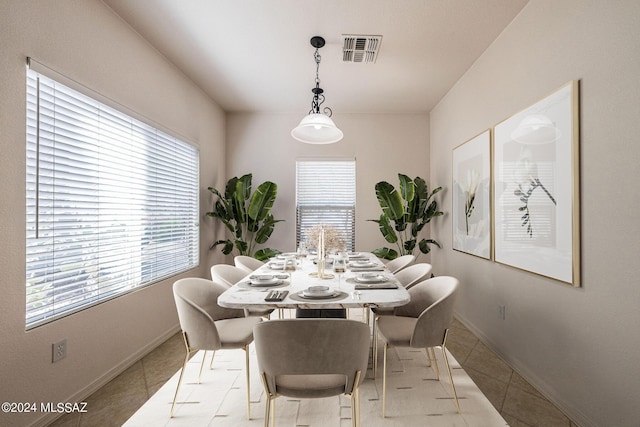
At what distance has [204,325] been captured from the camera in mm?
1958

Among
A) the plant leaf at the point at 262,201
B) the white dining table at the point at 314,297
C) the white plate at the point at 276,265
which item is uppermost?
the plant leaf at the point at 262,201

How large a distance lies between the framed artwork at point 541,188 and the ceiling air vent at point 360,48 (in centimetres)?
139

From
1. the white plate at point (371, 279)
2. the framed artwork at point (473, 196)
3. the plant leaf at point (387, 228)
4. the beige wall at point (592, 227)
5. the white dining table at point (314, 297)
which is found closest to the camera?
the beige wall at point (592, 227)

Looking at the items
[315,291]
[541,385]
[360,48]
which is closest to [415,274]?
[541,385]

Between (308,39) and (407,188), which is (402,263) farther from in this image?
(308,39)

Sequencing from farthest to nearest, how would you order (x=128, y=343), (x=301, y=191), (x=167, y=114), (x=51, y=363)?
1. (x=301, y=191)
2. (x=167, y=114)
3. (x=128, y=343)
4. (x=51, y=363)

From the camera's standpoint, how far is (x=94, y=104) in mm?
2453

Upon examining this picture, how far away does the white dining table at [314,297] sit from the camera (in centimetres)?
179

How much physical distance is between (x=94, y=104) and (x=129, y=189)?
753 mm

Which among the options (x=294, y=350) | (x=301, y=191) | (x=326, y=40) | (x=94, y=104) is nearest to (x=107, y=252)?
(x=94, y=104)

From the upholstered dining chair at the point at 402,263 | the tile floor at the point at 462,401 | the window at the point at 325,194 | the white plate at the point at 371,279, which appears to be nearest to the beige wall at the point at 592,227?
the tile floor at the point at 462,401

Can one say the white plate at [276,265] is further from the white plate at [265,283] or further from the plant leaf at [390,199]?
the plant leaf at [390,199]

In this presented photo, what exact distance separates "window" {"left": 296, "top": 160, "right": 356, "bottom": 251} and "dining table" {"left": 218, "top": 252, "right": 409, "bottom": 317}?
245cm

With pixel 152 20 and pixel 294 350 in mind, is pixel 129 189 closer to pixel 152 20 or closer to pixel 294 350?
pixel 152 20
